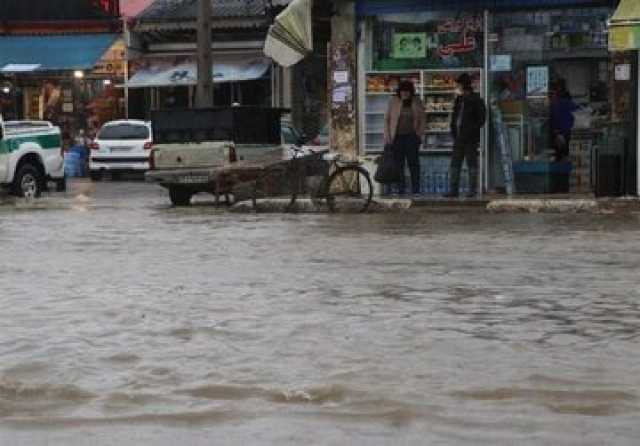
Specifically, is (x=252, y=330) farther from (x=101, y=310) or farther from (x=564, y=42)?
(x=564, y=42)

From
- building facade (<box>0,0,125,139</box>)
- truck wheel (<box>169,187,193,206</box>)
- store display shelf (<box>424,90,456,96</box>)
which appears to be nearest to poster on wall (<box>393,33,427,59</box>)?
store display shelf (<box>424,90,456,96</box>)

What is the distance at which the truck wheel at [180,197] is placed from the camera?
2144 cm

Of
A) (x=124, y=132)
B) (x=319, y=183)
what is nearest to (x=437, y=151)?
(x=319, y=183)

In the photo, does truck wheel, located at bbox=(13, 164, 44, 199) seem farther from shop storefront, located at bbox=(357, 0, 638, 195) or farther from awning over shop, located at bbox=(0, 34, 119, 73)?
awning over shop, located at bbox=(0, 34, 119, 73)

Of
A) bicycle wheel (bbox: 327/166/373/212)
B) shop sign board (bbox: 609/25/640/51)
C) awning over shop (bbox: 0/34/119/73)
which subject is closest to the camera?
shop sign board (bbox: 609/25/640/51)

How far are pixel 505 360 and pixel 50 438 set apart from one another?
2722 millimetres

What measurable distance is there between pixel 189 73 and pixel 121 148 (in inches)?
184

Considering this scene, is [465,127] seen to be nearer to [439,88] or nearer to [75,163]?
[439,88]

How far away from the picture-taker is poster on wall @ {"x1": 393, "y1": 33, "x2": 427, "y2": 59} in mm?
21062

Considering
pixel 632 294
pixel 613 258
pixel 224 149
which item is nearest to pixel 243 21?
pixel 224 149

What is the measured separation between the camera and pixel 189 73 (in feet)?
120

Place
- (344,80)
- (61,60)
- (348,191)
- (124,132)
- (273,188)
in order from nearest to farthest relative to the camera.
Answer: (348,191), (273,188), (344,80), (124,132), (61,60)

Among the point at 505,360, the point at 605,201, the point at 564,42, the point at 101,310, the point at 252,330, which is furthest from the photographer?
the point at 564,42

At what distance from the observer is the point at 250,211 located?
19.1 meters
